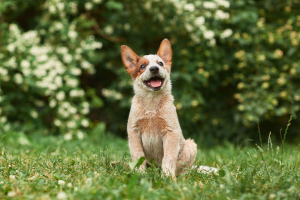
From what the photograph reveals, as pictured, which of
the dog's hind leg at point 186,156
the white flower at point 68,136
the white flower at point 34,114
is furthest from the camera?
the white flower at point 34,114

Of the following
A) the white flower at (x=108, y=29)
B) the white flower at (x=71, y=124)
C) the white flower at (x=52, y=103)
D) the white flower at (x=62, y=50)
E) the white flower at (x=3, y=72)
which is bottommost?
the white flower at (x=71, y=124)

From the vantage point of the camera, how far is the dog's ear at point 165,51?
3.58m

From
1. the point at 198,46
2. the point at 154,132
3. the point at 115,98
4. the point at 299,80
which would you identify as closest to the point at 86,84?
the point at 115,98

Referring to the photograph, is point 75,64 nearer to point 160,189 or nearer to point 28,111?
point 28,111

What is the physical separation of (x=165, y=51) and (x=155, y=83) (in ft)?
1.34

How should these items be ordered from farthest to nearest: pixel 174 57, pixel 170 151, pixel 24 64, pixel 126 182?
pixel 174 57, pixel 24 64, pixel 170 151, pixel 126 182

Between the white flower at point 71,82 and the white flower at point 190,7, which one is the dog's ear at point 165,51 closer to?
the white flower at point 190,7

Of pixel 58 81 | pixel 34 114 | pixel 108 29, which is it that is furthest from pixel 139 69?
pixel 108 29

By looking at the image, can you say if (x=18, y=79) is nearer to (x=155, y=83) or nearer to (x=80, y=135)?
(x=80, y=135)

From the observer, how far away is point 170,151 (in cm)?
323

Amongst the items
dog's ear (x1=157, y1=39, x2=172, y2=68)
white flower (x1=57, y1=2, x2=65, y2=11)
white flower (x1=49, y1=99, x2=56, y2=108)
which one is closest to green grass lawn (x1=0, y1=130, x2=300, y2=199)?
dog's ear (x1=157, y1=39, x2=172, y2=68)

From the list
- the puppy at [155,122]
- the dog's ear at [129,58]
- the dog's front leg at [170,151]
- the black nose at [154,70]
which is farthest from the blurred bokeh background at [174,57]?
the dog's front leg at [170,151]

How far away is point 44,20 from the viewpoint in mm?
6715

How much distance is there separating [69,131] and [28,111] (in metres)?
0.87
